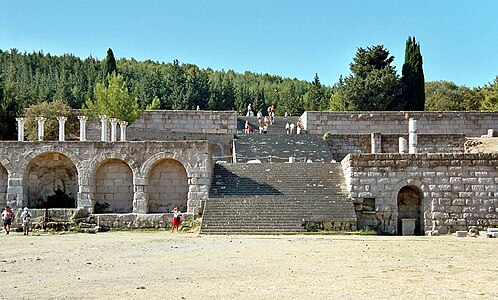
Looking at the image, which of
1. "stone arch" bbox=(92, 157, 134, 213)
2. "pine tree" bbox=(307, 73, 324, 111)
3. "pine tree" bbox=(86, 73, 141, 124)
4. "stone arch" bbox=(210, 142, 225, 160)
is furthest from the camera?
"pine tree" bbox=(307, 73, 324, 111)

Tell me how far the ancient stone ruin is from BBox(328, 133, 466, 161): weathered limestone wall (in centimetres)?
526

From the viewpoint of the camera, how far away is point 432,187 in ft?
77.1

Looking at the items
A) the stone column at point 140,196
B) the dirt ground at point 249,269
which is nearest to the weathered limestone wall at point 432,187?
the dirt ground at point 249,269

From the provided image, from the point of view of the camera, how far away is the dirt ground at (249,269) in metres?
9.66

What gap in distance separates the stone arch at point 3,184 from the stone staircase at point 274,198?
8.13 meters

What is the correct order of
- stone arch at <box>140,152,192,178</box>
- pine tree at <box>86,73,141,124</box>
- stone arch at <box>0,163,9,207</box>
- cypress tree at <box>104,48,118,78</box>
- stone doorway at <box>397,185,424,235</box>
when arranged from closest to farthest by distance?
1. stone doorway at <box>397,185,424,235</box>
2. stone arch at <box>140,152,192,178</box>
3. stone arch at <box>0,163,9,207</box>
4. pine tree at <box>86,73,141,124</box>
5. cypress tree at <box>104,48,118,78</box>

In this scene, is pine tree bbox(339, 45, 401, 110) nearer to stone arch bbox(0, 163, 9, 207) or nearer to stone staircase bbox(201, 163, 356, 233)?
stone staircase bbox(201, 163, 356, 233)

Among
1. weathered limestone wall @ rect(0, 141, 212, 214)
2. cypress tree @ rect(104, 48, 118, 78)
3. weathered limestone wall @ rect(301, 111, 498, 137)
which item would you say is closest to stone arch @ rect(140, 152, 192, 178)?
weathered limestone wall @ rect(0, 141, 212, 214)

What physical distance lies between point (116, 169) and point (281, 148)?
381 inches

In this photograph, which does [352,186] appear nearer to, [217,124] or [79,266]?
[79,266]

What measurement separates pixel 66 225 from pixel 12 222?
6.90 feet

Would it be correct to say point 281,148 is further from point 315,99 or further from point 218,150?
point 315,99

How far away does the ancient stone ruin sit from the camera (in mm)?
23094

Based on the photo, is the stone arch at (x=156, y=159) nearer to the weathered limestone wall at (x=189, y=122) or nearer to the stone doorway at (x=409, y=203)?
the stone doorway at (x=409, y=203)
